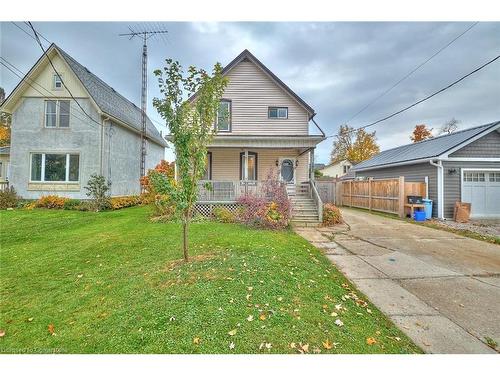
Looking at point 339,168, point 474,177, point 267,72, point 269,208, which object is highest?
point 267,72

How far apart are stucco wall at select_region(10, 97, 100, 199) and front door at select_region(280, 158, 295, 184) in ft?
35.5

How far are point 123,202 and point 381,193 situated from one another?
15551 millimetres

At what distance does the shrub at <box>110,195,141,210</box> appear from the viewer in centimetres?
1387

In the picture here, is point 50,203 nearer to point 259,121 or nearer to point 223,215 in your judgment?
point 223,215

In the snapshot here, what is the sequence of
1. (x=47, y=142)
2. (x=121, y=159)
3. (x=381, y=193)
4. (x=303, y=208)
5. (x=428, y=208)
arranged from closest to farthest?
(x=303, y=208)
(x=428, y=208)
(x=47, y=142)
(x=381, y=193)
(x=121, y=159)

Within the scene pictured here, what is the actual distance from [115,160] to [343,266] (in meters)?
15.9

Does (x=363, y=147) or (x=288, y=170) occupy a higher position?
(x=363, y=147)

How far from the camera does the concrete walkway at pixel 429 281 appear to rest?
2852 millimetres

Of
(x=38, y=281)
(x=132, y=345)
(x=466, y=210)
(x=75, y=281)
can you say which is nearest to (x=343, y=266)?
(x=132, y=345)

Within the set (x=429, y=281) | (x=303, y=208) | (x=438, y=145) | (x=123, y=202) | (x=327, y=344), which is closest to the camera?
(x=327, y=344)

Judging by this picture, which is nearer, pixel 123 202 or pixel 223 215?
pixel 223 215

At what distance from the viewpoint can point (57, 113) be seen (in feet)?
48.0

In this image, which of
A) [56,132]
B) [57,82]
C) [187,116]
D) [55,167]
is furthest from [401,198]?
[57,82]

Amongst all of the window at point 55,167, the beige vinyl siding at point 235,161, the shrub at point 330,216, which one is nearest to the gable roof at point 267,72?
the beige vinyl siding at point 235,161
